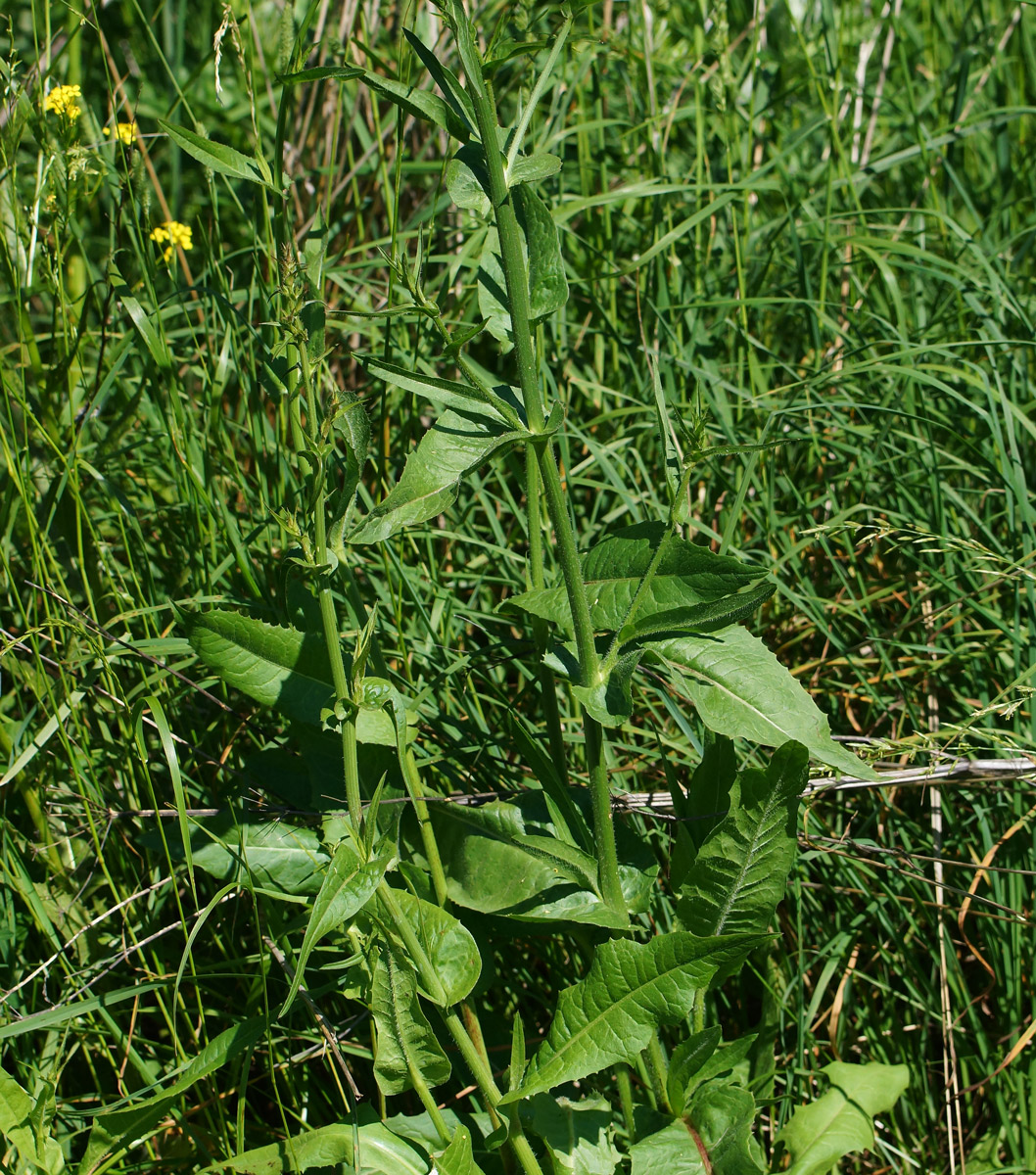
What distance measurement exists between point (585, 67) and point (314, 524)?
1.66m

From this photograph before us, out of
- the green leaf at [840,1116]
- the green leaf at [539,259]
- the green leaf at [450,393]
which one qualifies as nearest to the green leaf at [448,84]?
the green leaf at [539,259]

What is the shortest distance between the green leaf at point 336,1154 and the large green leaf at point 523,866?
323mm

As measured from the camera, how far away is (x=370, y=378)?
8.08ft

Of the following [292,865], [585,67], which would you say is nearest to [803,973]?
[292,865]

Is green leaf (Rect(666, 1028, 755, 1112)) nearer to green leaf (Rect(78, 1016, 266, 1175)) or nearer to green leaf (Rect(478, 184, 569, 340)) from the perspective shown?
green leaf (Rect(78, 1016, 266, 1175))

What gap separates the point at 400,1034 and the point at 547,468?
0.74 metres

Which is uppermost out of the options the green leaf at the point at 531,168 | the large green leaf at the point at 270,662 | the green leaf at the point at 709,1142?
the green leaf at the point at 531,168

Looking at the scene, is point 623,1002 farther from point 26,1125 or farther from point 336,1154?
point 26,1125

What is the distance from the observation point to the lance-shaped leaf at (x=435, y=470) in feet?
4.09

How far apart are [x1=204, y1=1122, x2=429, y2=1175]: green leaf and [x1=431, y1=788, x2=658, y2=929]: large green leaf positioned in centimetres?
32

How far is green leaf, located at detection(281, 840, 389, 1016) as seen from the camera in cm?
112

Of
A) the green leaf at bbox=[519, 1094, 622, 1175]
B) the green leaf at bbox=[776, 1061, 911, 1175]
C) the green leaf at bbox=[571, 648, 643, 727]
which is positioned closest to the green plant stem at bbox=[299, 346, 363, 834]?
the green leaf at bbox=[571, 648, 643, 727]

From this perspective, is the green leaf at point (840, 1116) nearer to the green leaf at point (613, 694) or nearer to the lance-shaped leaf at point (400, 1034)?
the lance-shaped leaf at point (400, 1034)

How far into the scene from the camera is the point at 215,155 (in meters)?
1.26
